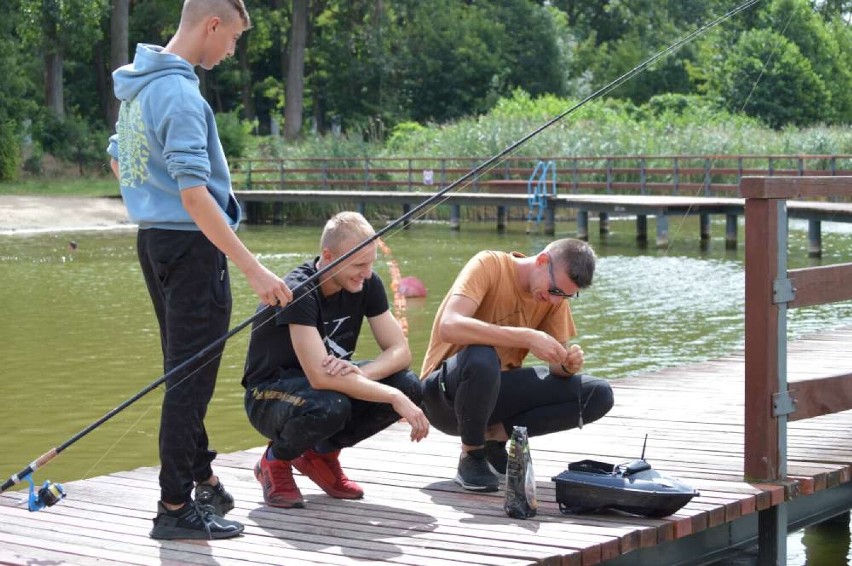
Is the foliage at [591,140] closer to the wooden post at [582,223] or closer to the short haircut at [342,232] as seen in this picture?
the wooden post at [582,223]

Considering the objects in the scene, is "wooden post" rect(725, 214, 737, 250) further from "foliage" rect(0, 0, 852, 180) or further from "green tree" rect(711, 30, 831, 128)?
"green tree" rect(711, 30, 831, 128)

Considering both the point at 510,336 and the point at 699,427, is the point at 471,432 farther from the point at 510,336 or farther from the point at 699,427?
the point at 699,427

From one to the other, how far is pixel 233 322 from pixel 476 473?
9151mm

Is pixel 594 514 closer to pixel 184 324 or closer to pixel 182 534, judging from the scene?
pixel 182 534

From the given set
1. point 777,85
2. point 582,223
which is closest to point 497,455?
point 582,223

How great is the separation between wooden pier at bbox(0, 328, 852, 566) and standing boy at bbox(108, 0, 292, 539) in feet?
0.77

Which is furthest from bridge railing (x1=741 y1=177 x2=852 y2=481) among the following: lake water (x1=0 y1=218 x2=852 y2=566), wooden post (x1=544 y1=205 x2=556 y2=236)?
wooden post (x1=544 y1=205 x2=556 y2=236)

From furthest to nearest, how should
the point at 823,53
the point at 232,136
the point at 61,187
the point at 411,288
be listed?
1. the point at 823,53
2. the point at 232,136
3. the point at 61,187
4. the point at 411,288

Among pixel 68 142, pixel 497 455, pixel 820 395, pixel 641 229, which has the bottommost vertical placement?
pixel 641 229

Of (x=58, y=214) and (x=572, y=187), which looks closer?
(x=572, y=187)

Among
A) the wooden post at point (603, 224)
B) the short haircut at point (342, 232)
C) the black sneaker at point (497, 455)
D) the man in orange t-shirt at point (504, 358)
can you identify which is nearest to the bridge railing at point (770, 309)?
the man in orange t-shirt at point (504, 358)

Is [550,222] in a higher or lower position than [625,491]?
lower

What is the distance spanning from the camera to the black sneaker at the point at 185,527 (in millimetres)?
4148

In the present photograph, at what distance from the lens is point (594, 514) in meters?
4.48
